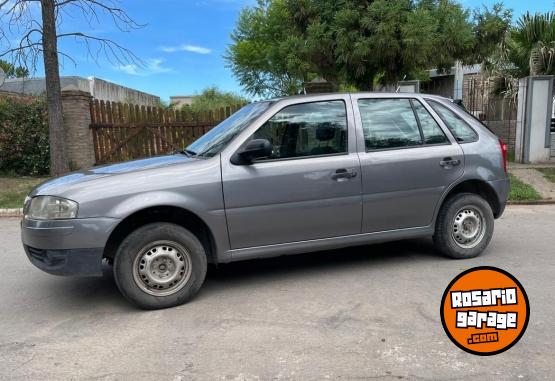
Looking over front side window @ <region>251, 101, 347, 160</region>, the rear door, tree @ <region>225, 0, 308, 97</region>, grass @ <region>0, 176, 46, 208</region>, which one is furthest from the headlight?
tree @ <region>225, 0, 308, 97</region>

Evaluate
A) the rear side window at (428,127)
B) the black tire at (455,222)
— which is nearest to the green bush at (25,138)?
the rear side window at (428,127)

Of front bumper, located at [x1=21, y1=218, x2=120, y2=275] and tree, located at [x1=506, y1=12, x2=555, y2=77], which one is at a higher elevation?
tree, located at [x1=506, y1=12, x2=555, y2=77]

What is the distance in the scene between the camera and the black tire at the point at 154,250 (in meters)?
3.94

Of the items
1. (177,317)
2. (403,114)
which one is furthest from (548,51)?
(177,317)

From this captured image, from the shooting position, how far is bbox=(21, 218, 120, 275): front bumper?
12.5ft

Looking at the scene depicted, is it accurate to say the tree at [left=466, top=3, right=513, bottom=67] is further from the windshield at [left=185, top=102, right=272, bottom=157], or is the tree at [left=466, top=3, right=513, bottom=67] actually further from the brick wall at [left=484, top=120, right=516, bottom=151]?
the windshield at [left=185, top=102, right=272, bottom=157]

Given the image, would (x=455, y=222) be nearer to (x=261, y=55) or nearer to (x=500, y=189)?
(x=500, y=189)

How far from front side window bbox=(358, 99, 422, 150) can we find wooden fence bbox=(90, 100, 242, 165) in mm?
8361

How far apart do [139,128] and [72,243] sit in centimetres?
958

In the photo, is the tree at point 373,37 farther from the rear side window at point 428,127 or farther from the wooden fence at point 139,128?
the rear side window at point 428,127

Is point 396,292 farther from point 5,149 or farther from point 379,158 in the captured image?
point 5,149

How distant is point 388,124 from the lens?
16.0 feet

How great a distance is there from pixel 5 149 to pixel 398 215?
10994 millimetres

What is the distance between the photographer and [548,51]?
13.5 metres
